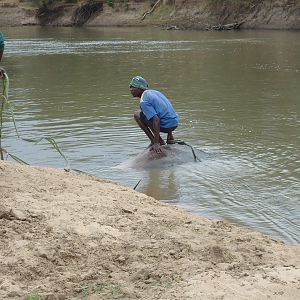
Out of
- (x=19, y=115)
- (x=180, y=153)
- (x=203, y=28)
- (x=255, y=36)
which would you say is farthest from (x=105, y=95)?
(x=203, y=28)

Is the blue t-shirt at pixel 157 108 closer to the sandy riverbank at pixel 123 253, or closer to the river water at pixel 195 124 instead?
the river water at pixel 195 124

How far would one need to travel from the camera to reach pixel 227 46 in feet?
98.3

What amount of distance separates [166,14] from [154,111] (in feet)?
140

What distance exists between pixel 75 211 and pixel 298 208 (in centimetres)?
270

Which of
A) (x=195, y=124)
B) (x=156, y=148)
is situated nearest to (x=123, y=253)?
(x=156, y=148)

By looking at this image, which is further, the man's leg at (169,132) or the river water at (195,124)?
the man's leg at (169,132)

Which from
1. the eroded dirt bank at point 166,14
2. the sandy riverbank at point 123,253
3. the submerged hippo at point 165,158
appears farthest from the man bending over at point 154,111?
the eroded dirt bank at point 166,14

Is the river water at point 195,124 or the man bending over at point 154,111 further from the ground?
the man bending over at point 154,111

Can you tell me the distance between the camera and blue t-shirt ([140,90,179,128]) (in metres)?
8.69

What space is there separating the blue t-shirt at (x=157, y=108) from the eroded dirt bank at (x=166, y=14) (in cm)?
3343

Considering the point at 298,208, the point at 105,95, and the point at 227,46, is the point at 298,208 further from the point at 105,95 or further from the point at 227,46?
the point at 227,46

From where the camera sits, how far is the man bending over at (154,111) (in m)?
8.70

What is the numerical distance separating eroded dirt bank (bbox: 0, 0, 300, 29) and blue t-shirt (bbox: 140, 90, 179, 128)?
1316 inches

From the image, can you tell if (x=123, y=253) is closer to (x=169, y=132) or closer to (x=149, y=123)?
(x=149, y=123)
